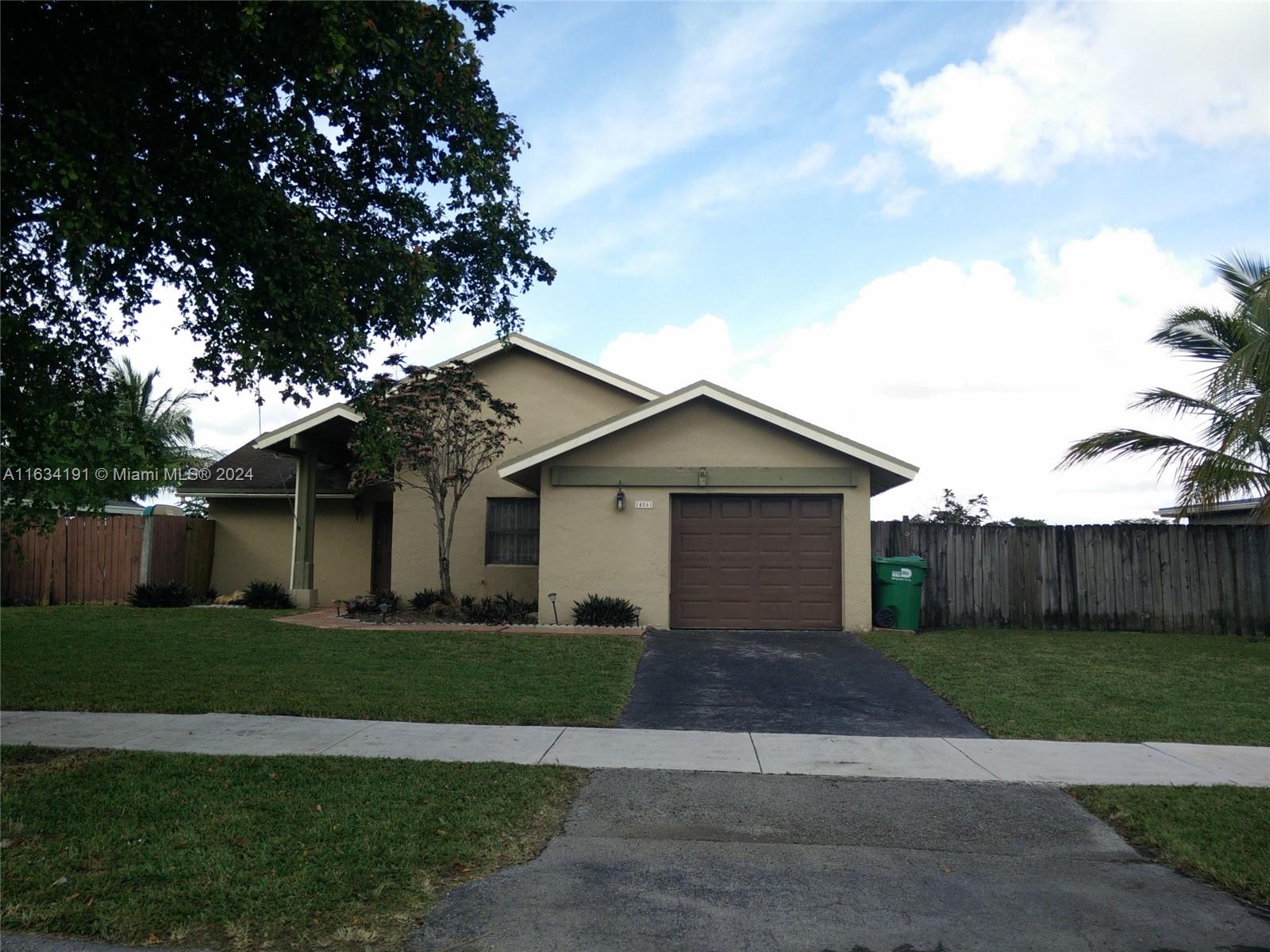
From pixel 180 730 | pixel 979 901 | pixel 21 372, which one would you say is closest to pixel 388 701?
pixel 180 730

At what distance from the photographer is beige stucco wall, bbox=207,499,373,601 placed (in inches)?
805

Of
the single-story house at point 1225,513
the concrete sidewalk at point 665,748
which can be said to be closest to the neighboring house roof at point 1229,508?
the single-story house at point 1225,513

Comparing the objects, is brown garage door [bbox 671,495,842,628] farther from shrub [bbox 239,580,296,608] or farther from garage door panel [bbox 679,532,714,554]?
shrub [bbox 239,580,296,608]

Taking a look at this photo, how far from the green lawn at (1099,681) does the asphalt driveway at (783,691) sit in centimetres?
42

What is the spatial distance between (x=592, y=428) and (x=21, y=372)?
353 inches

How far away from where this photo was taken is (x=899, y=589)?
15297 mm

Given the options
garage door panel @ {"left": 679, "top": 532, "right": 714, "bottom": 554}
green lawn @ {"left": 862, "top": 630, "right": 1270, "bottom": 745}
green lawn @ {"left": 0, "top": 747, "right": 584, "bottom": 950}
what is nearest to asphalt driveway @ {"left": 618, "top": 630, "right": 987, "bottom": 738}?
green lawn @ {"left": 862, "top": 630, "right": 1270, "bottom": 745}

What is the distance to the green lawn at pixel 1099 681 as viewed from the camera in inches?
340

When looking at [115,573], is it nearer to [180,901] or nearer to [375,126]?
[375,126]

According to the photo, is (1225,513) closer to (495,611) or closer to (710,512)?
(710,512)

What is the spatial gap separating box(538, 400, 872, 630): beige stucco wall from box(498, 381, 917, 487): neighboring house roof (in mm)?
266

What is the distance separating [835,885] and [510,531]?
13904mm

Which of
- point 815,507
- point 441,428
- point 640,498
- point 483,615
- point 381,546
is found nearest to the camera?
point 815,507

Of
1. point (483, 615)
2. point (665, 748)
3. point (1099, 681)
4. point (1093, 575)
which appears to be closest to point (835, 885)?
point (665, 748)
